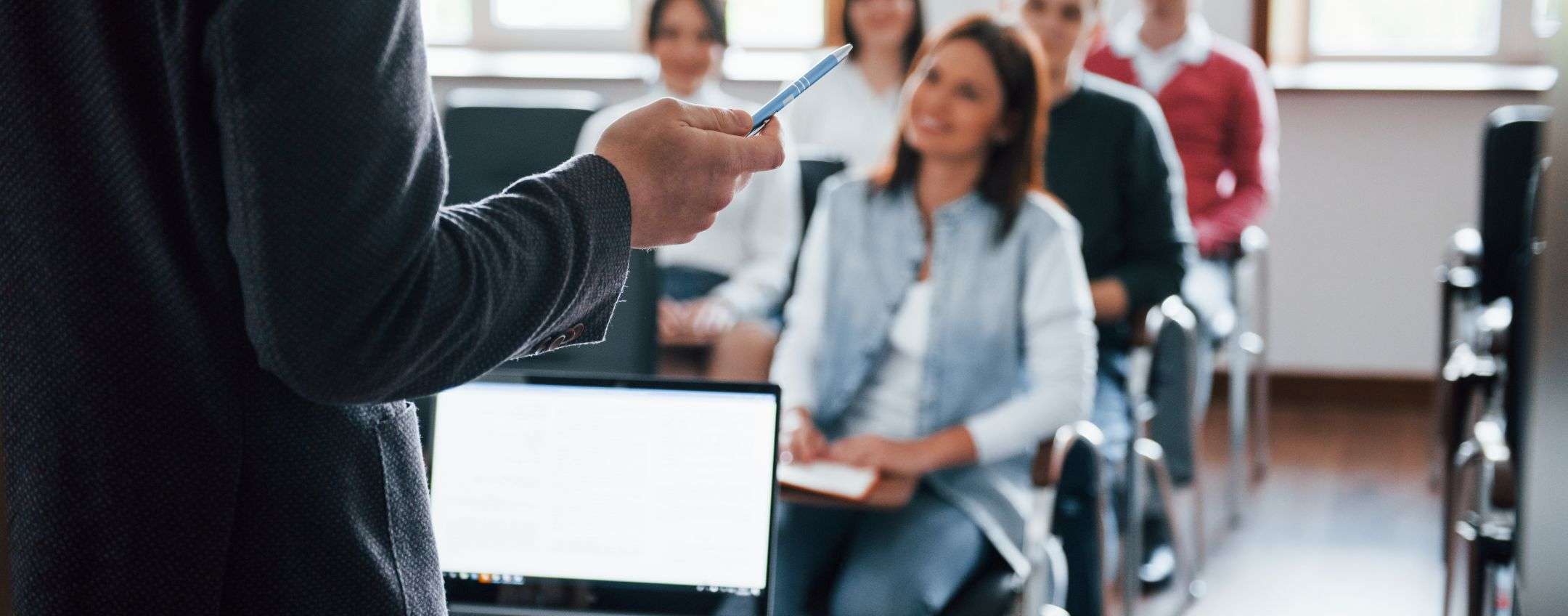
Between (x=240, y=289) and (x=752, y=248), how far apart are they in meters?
3.03

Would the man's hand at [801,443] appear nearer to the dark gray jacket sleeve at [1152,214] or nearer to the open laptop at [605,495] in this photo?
the open laptop at [605,495]

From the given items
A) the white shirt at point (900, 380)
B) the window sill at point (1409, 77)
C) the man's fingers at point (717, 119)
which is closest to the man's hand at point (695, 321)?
the white shirt at point (900, 380)

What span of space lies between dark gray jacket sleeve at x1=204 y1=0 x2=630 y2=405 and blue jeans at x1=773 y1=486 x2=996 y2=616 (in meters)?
1.50

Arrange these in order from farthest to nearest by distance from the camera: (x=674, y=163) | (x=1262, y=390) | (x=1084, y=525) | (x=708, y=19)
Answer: (x=1262, y=390), (x=708, y=19), (x=1084, y=525), (x=674, y=163)

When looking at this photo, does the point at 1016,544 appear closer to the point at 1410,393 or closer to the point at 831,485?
the point at 831,485

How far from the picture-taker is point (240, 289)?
27.9 inches

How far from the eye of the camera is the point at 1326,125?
505cm

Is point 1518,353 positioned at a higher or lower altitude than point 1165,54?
lower

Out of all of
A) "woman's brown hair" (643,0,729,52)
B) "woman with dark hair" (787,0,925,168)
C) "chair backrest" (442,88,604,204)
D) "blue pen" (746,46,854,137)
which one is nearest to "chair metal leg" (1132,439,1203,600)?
"woman with dark hair" (787,0,925,168)

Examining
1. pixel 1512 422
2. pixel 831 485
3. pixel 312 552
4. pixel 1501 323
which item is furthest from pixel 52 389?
pixel 1501 323

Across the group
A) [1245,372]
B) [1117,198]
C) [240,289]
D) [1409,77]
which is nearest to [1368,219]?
[1409,77]

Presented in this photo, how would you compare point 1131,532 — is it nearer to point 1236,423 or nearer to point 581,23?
point 1236,423

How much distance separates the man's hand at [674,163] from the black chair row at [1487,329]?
2.07 meters

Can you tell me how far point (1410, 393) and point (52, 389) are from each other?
510 centimetres
